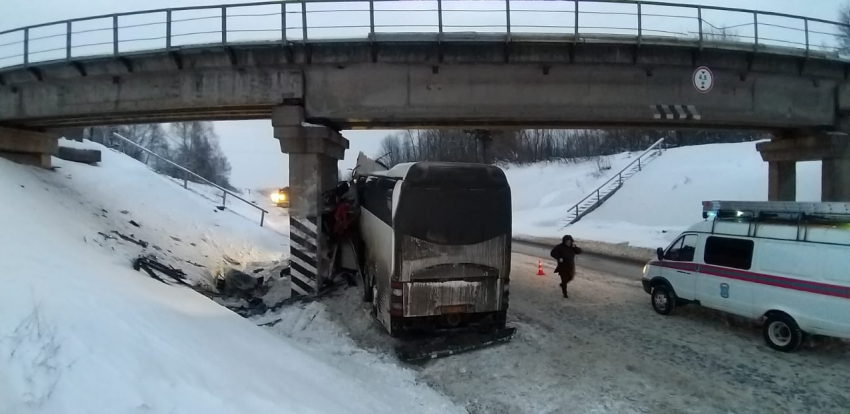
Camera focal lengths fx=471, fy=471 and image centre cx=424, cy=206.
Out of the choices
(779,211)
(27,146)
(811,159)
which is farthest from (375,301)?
(811,159)

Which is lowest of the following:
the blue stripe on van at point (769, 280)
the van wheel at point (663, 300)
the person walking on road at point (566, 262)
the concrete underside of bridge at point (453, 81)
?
the van wheel at point (663, 300)

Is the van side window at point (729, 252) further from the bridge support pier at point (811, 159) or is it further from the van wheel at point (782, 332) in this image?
the bridge support pier at point (811, 159)

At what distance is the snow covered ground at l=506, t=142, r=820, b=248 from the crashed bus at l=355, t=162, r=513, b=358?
16.5 meters

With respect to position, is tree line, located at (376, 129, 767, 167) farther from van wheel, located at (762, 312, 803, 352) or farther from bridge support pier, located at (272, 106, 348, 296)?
van wheel, located at (762, 312, 803, 352)

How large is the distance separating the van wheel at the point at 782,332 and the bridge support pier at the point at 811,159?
10189mm

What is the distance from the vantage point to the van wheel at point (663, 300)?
10.6 metres

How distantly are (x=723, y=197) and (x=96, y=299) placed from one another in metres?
31.1

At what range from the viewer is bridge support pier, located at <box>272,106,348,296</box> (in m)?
12.5

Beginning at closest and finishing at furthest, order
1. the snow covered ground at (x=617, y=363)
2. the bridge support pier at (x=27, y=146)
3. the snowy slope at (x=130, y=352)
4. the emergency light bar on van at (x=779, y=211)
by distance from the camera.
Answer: the snowy slope at (x=130, y=352)
the snow covered ground at (x=617, y=363)
the emergency light bar on van at (x=779, y=211)
the bridge support pier at (x=27, y=146)

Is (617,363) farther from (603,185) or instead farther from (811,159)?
(603,185)

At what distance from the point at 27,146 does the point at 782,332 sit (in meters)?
22.9

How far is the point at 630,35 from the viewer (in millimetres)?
12719

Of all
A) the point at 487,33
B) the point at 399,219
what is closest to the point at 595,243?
the point at 487,33

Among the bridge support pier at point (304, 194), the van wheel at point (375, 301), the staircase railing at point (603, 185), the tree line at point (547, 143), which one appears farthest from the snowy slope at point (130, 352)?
the tree line at point (547, 143)
